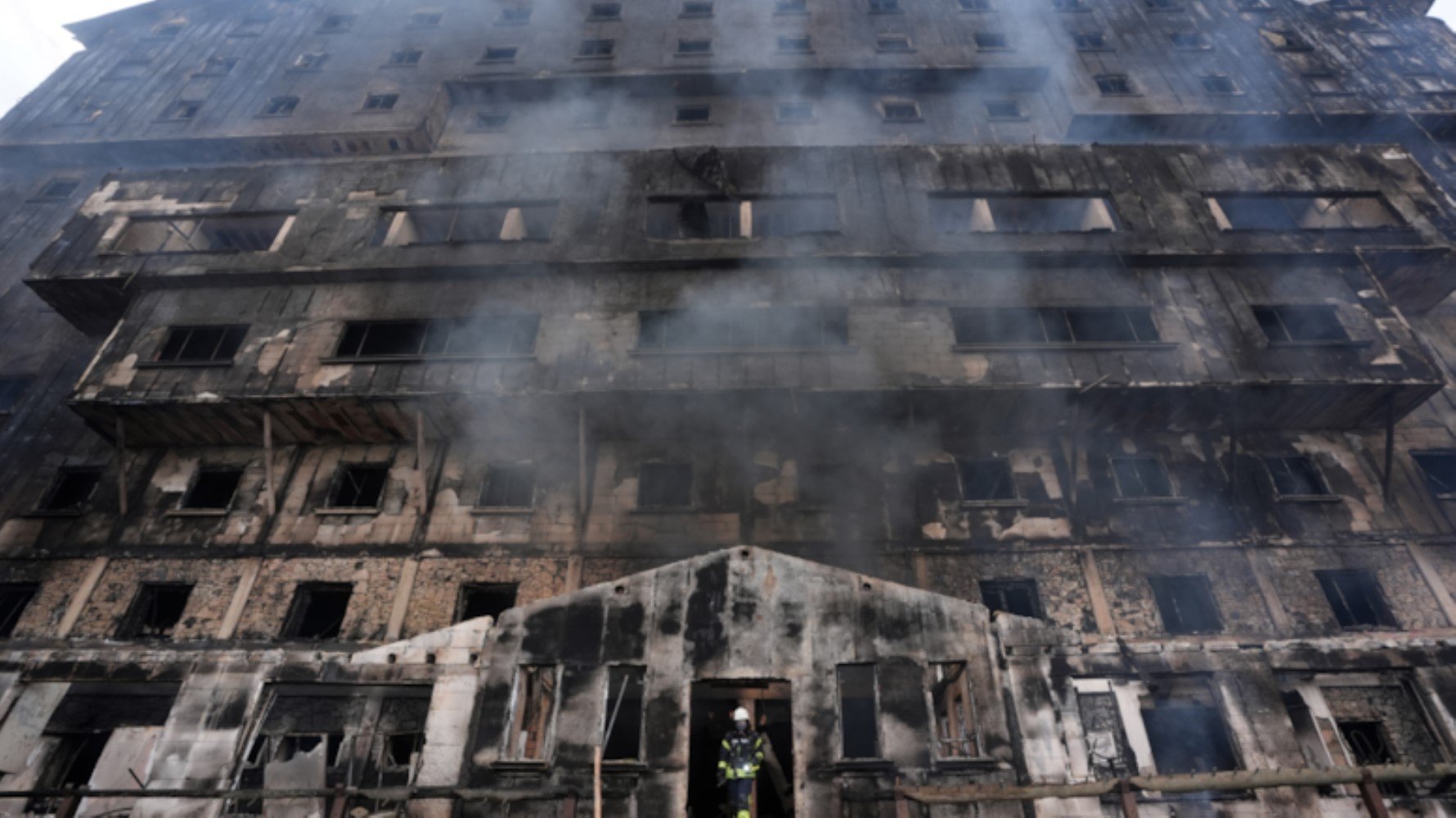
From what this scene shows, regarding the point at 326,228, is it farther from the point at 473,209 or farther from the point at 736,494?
the point at 736,494

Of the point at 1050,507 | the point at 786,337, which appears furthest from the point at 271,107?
the point at 1050,507

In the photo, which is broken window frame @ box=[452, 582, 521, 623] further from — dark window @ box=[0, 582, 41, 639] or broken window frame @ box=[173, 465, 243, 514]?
dark window @ box=[0, 582, 41, 639]

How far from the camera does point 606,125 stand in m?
25.2

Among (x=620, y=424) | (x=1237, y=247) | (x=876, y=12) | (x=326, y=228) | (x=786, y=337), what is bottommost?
(x=620, y=424)

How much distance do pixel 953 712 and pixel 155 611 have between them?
15.5m

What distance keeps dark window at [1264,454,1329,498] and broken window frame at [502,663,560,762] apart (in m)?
14.7

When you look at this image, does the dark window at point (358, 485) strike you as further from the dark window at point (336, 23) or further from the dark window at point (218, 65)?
the dark window at point (336, 23)

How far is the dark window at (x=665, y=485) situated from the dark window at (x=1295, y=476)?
12.2 meters

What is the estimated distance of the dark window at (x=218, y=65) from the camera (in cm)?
2677

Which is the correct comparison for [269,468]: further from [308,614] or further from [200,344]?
[200,344]

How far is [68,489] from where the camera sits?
16469 mm

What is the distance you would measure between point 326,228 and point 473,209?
3648 millimetres

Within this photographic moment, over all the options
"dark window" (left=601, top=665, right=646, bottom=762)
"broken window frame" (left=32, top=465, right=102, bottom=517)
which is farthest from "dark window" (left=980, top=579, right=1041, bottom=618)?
"broken window frame" (left=32, top=465, right=102, bottom=517)

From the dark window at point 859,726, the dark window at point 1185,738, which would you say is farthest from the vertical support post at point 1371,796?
the dark window at point 859,726
